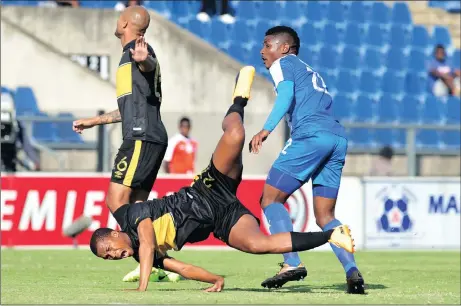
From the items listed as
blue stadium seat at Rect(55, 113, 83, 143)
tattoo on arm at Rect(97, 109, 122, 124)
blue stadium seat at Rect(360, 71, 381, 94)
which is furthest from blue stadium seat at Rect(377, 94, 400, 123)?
tattoo on arm at Rect(97, 109, 122, 124)

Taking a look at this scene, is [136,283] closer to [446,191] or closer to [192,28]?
[446,191]

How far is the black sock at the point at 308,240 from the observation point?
834 cm

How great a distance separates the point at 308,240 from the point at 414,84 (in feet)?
53.5

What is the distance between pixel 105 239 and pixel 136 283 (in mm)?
1751

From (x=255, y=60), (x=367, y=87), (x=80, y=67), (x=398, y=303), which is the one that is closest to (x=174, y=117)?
(x=80, y=67)

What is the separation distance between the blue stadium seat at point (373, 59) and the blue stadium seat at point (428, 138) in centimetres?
610

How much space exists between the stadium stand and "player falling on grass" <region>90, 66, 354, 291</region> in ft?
43.5

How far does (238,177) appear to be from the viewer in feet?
29.2

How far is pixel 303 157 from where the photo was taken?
9.29 meters

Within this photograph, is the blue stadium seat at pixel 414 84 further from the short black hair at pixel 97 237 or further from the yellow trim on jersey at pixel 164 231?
the short black hair at pixel 97 237

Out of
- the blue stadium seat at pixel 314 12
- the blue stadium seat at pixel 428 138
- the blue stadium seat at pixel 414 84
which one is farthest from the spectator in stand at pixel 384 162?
the blue stadium seat at pixel 314 12

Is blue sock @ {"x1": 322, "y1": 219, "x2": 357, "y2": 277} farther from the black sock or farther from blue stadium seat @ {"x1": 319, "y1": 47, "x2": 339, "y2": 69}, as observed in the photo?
blue stadium seat @ {"x1": 319, "y1": 47, "x2": 339, "y2": 69}

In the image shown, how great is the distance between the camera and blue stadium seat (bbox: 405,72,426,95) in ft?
79.2

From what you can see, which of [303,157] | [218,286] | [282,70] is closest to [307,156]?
[303,157]
